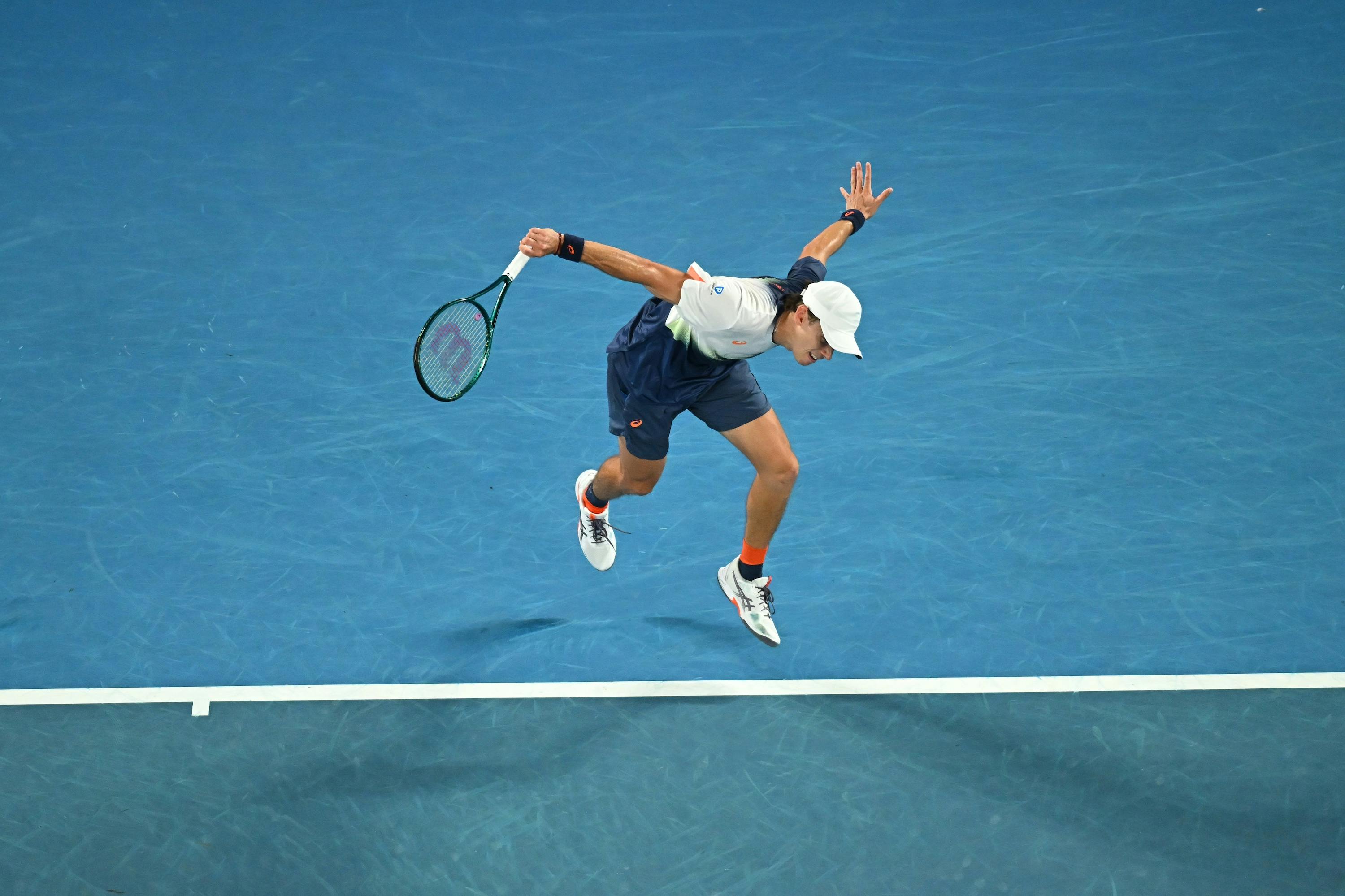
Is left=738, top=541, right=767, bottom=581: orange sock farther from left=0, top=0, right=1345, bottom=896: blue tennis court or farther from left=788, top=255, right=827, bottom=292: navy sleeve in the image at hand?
left=788, top=255, right=827, bottom=292: navy sleeve

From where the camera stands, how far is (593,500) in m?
5.62

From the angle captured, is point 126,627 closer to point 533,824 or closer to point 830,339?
point 533,824

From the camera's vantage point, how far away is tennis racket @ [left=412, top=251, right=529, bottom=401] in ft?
15.6

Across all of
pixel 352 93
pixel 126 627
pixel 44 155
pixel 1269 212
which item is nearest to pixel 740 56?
pixel 352 93

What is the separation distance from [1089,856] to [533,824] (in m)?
2.00

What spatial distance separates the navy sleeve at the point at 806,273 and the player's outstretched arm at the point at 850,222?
0.03 m

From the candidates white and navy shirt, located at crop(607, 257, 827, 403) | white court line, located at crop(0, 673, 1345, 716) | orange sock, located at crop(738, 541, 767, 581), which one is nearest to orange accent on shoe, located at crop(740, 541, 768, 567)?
orange sock, located at crop(738, 541, 767, 581)

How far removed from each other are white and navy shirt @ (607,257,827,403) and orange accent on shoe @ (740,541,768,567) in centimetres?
69

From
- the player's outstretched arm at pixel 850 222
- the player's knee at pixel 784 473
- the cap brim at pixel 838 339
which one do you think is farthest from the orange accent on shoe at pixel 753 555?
the player's outstretched arm at pixel 850 222

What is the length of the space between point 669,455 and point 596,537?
2.83 ft

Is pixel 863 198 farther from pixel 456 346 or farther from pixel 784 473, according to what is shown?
pixel 456 346

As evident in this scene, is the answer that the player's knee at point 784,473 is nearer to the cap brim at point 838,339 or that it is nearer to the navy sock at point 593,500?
the cap brim at point 838,339

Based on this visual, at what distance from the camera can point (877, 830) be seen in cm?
462

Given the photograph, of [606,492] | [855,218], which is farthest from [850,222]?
[606,492]
